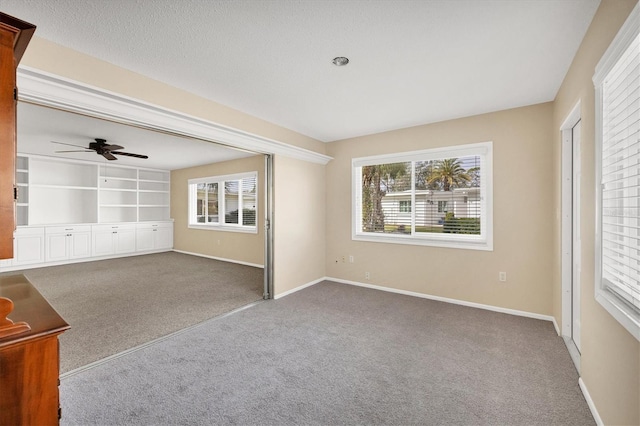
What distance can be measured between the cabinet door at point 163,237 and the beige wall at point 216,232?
0.43ft

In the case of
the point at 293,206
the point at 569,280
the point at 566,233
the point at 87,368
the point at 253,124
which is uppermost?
the point at 253,124

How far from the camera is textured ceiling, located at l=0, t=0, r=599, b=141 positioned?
1.75m

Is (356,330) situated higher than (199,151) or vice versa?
(199,151)

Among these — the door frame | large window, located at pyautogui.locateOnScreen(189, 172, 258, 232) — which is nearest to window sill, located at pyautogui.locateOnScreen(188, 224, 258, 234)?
large window, located at pyautogui.locateOnScreen(189, 172, 258, 232)

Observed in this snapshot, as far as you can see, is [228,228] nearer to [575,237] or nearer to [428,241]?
[428,241]

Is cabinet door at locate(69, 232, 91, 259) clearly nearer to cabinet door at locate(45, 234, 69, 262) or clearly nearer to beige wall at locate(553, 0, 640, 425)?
cabinet door at locate(45, 234, 69, 262)

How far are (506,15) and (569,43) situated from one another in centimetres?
72

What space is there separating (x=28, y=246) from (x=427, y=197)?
25.5 ft

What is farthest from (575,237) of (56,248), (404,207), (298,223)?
(56,248)

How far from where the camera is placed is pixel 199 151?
5785 mm

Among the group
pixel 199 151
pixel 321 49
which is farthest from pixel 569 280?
pixel 199 151

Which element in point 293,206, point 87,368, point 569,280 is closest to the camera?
point 87,368

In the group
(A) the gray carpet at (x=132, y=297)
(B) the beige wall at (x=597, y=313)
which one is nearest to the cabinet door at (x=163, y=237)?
(A) the gray carpet at (x=132, y=297)

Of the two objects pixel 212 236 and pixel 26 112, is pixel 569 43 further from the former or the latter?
pixel 212 236
